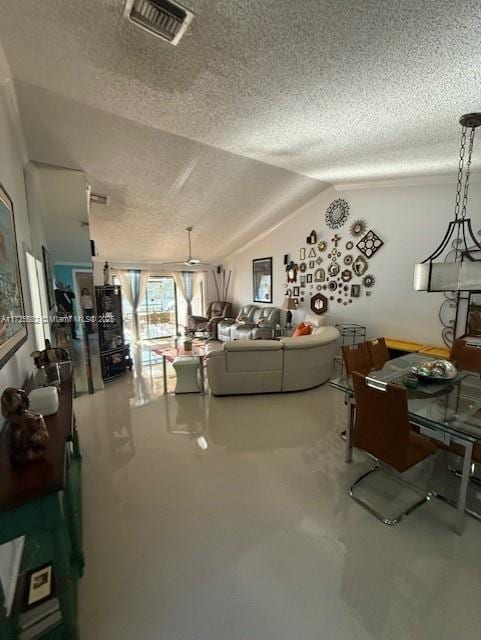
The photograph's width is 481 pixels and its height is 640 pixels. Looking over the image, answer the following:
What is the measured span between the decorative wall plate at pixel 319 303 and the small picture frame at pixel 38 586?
524cm

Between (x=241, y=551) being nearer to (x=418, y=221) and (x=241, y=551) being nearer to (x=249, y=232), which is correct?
(x=418, y=221)

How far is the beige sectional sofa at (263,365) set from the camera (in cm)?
384

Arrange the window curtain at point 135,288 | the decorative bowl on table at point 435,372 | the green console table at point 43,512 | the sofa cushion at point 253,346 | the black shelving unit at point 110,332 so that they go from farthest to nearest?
the window curtain at point 135,288, the black shelving unit at point 110,332, the sofa cushion at point 253,346, the decorative bowl on table at point 435,372, the green console table at point 43,512

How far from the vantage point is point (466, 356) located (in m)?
2.92

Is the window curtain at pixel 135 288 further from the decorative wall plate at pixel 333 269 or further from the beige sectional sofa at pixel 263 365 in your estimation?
the decorative wall plate at pixel 333 269

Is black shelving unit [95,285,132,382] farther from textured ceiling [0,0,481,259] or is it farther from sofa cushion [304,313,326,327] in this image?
sofa cushion [304,313,326,327]

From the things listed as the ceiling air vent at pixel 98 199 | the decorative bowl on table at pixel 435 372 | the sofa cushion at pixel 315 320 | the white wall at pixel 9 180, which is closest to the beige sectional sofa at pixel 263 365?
the sofa cushion at pixel 315 320

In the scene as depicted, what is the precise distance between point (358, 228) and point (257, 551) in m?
4.86

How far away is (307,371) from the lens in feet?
13.3

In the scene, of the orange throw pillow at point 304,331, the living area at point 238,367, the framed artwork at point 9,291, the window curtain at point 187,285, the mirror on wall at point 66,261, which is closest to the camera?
the living area at point 238,367

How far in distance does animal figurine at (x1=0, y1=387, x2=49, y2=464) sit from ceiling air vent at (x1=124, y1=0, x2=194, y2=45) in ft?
6.32

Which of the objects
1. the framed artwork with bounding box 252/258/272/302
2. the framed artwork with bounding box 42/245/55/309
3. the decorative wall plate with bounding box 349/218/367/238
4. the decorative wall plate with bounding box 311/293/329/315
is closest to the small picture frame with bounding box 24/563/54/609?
the framed artwork with bounding box 42/245/55/309

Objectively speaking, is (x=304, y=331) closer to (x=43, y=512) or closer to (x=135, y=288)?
(x=43, y=512)

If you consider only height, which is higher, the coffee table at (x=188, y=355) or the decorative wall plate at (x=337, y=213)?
the decorative wall plate at (x=337, y=213)
